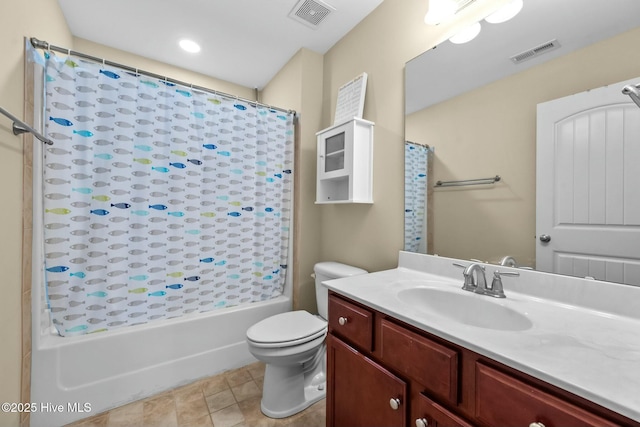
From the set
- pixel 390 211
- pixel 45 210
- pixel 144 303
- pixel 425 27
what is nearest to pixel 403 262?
pixel 390 211

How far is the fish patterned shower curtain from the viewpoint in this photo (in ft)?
4.49

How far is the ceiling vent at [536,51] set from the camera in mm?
988

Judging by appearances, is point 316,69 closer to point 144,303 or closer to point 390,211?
point 390,211

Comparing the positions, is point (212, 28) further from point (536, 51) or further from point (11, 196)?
point (536, 51)

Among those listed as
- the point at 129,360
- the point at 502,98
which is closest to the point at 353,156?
the point at 502,98

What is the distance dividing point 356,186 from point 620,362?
4.11 ft

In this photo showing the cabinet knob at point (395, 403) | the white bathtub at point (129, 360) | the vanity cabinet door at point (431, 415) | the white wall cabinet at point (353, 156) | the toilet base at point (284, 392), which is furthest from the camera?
the white wall cabinet at point (353, 156)

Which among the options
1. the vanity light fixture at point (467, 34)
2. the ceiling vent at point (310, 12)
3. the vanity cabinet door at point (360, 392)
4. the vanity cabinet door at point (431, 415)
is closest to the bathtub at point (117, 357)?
the vanity cabinet door at point (360, 392)

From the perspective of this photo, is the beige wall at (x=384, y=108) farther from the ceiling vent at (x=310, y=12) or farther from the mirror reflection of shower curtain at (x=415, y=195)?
the ceiling vent at (x=310, y=12)

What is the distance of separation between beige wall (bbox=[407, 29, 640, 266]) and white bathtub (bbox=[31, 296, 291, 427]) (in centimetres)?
153

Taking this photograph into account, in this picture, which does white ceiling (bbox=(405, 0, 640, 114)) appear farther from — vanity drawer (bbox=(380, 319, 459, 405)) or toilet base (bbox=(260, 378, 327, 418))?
toilet base (bbox=(260, 378, 327, 418))

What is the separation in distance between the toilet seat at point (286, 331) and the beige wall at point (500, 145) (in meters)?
0.82

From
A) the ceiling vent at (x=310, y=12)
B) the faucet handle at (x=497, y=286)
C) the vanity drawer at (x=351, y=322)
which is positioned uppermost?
the ceiling vent at (x=310, y=12)

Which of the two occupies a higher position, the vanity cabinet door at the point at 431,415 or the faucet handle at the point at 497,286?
the faucet handle at the point at 497,286
